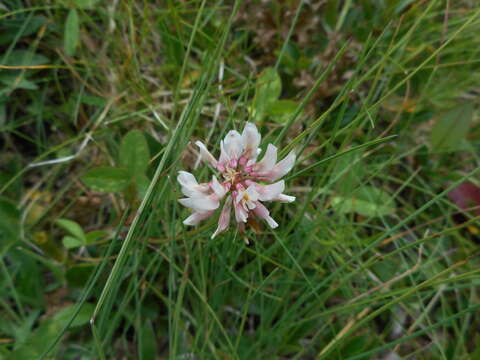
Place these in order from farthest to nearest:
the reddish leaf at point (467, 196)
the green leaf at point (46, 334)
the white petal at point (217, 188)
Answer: the reddish leaf at point (467, 196) → the green leaf at point (46, 334) → the white petal at point (217, 188)

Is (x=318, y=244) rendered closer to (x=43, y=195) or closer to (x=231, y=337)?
(x=231, y=337)

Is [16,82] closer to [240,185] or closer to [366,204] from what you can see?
[240,185]

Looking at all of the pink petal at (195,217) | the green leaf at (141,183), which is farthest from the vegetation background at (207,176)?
the pink petal at (195,217)

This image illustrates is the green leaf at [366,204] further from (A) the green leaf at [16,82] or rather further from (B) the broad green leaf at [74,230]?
(A) the green leaf at [16,82]

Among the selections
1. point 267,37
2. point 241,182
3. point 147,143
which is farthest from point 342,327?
point 267,37

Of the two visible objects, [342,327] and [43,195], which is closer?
[342,327]

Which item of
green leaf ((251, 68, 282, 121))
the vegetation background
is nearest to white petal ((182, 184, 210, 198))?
the vegetation background
